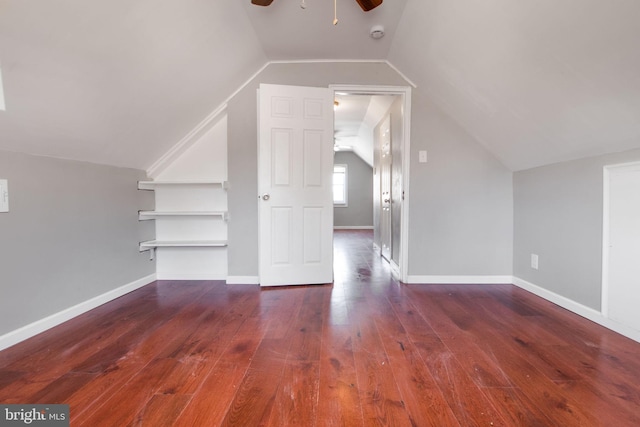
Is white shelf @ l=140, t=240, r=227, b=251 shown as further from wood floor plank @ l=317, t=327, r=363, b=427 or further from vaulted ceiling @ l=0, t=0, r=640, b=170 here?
wood floor plank @ l=317, t=327, r=363, b=427

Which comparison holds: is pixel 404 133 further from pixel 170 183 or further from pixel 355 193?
pixel 355 193

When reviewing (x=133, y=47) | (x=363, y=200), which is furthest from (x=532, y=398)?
(x=363, y=200)

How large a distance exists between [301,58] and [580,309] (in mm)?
3095

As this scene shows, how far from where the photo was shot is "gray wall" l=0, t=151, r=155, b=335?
5.16ft

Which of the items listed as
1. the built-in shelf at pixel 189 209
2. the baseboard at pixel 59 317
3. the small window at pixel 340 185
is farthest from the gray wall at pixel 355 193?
the baseboard at pixel 59 317

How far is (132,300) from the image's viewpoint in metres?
2.27

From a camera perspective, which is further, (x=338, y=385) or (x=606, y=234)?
(x=606, y=234)

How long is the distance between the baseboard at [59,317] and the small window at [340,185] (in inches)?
241

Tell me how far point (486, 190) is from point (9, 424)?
339cm

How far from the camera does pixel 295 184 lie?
264 centimetres

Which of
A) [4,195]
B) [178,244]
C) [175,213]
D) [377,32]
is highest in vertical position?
[377,32]

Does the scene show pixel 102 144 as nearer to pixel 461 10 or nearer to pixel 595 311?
pixel 461 10

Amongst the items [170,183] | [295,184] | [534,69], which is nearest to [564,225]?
[534,69]

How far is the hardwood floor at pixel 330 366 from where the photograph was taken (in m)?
1.06
